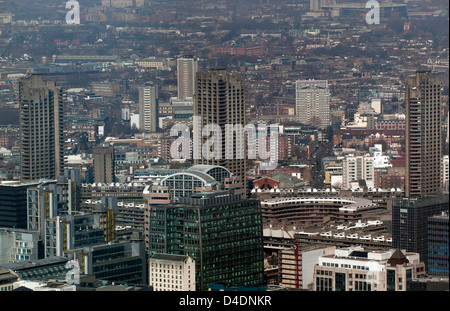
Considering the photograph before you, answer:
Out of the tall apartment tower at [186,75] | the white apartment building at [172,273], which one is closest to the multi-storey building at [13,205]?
the white apartment building at [172,273]

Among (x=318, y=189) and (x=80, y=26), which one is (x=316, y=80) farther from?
(x=318, y=189)

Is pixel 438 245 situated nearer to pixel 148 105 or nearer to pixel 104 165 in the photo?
pixel 104 165

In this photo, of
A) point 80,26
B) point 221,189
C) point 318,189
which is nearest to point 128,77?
point 80,26

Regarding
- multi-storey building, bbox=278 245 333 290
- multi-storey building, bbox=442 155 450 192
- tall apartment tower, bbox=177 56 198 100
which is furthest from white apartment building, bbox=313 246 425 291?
tall apartment tower, bbox=177 56 198 100

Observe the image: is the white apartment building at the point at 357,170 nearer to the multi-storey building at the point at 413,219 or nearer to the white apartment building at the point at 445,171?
the white apartment building at the point at 445,171

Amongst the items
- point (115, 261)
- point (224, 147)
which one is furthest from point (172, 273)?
point (224, 147)

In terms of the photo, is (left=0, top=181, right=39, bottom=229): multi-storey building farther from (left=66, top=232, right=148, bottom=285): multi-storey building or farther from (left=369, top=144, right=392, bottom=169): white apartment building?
(left=369, top=144, right=392, bottom=169): white apartment building
